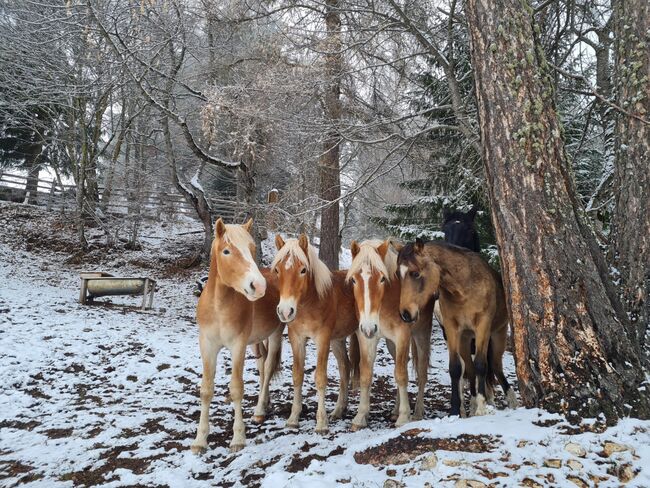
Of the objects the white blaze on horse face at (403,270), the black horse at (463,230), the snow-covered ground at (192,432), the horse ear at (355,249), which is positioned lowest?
the snow-covered ground at (192,432)

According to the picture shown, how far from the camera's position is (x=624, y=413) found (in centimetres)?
272

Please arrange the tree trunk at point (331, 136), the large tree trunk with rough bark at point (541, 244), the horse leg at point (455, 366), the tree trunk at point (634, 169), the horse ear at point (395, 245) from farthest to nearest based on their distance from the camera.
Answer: the tree trunk at point (331, 136)
the horse ear at point (395, 245)
the horse leg at point (455, 366)
the tree trunk at point (634, 169)
the large tree trunk with rough bark at point (541, 244)

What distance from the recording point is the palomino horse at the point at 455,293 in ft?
12.7

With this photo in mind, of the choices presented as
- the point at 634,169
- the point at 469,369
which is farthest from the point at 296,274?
the point at 634,169

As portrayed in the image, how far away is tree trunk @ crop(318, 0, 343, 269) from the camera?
291 inches

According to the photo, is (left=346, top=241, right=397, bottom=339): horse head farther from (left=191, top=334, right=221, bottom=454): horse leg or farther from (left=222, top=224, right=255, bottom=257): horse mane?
(left=191, top=334, right=221, bottom=454): horse leg

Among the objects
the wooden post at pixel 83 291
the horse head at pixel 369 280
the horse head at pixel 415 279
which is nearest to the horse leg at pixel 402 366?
the horse head at pixel 369 280

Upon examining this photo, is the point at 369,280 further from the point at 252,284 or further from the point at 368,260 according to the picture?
the point at 252,284

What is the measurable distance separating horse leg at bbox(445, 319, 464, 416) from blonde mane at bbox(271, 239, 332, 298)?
4.26 ft

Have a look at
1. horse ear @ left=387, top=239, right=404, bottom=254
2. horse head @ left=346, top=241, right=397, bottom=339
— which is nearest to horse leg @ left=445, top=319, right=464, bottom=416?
horse head @ left=346, top=241, right=397, bottom=339

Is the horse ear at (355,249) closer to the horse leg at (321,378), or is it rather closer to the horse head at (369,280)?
the horse head at (369,280)

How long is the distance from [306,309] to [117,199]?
1951cm

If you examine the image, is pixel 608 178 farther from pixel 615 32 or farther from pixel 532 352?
pixel 532 352

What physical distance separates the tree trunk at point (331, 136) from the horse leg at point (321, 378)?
8.95 ft
